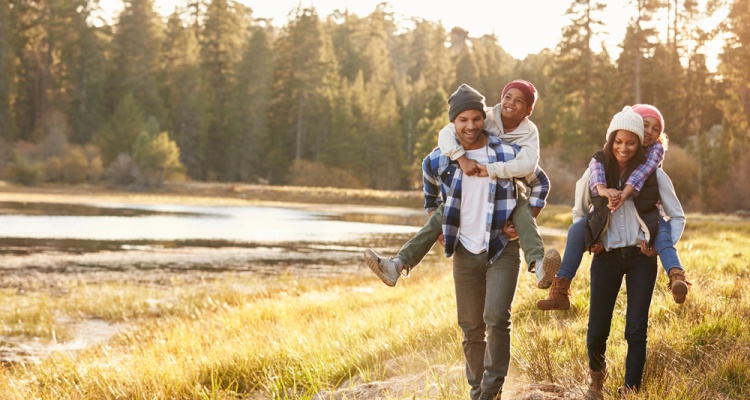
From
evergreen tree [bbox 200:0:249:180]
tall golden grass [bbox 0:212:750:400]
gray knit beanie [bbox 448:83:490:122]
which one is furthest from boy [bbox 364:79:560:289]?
evergreen tree [bbox 200:0:249:180]

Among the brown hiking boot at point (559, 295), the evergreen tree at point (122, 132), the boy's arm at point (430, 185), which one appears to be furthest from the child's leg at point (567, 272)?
the evergreen tree at point (122, 132)

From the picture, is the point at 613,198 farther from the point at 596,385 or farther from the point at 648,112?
the point at 596,385

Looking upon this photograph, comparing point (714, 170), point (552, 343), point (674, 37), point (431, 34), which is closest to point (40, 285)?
point (552, 343)

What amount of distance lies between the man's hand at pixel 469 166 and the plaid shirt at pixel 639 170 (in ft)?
2.22

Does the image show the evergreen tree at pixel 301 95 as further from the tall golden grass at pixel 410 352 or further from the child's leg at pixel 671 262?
the child's leg at pixel 671 262

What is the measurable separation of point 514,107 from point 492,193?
20.9 inches

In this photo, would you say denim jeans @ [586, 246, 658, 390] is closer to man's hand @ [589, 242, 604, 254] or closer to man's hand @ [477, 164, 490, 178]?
man's hand @ [589, 242, 604, 254]

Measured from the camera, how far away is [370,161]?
239ft

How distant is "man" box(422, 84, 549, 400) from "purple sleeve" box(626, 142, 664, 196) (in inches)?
19.3

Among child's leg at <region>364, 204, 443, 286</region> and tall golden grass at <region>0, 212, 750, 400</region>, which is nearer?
child's leg at <region>364, 204, 443, 286</region>

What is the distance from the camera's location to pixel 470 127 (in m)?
4.29

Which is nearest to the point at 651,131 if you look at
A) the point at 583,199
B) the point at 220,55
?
the point at 583,199

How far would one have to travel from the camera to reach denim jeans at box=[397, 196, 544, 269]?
13.4 ft

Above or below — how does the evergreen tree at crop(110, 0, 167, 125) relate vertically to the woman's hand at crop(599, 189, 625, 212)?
above
